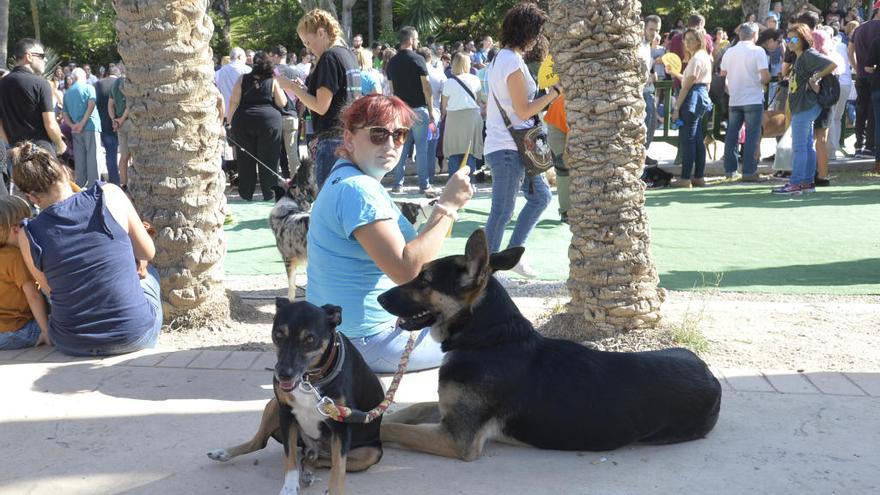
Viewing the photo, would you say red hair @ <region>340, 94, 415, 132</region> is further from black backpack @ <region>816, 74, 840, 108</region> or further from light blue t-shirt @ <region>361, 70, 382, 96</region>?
black backpack @ <region>816, 74, 840, 108</region>

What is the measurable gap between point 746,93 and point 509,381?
10.5 metres

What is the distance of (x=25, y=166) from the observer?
5000 millimetres

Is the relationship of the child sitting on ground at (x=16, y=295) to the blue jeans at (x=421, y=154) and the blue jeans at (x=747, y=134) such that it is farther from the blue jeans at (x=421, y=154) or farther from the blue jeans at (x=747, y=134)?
the blue jeans at (x=747, y=134)

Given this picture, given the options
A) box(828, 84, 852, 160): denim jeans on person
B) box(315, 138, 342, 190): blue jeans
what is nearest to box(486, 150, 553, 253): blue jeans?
box(315, 138, 342, 190): blue jeans

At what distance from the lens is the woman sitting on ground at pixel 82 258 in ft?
16.5

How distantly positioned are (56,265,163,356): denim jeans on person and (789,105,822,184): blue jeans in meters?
8.95

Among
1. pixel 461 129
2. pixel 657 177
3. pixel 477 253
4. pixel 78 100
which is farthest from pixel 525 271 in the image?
pixel 78 100

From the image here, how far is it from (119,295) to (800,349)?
438 cm

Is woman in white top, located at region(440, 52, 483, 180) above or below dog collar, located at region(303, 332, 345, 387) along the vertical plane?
above

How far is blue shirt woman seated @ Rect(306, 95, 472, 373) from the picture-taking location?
403 centimetres

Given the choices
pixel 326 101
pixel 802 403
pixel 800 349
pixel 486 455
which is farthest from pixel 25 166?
pixel 800 349

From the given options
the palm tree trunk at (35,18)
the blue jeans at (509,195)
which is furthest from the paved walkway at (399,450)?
the palm tree trunk at (35,18)

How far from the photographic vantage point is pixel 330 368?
10.9 feet

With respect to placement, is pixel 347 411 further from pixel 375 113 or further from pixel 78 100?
pixel 78 100
